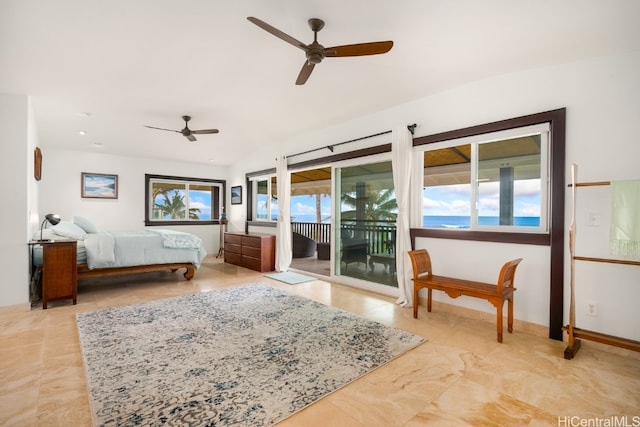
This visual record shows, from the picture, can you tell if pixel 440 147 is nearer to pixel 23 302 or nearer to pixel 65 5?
pixel 65 5

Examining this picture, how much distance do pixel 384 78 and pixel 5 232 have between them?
480 centimetres

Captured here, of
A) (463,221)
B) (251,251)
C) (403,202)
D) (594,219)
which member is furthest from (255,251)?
(594,219)

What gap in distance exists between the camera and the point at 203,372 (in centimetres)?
224

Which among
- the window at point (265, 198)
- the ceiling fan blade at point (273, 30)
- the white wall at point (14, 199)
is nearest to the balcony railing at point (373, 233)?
the window at point (265, 198)

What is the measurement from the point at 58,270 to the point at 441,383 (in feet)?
14.8

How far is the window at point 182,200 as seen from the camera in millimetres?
7633

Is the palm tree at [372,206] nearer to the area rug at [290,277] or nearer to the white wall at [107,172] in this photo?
the area rug at [290,277]

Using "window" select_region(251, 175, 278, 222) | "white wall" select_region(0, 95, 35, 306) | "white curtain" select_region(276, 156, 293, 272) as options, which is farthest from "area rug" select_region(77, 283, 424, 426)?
"window" select_region(251, 175, 278, 222)

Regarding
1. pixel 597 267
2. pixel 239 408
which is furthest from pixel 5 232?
pixel 597 267

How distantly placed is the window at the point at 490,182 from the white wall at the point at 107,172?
A: 6432mm

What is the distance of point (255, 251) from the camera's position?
20.8 ft

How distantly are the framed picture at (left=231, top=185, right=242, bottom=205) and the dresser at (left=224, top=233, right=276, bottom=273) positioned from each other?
139cm

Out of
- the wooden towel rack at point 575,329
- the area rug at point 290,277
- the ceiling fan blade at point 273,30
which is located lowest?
the area rug at point 290,277

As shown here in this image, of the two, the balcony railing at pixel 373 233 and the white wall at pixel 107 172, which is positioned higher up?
the white wall at pixel 107 172
